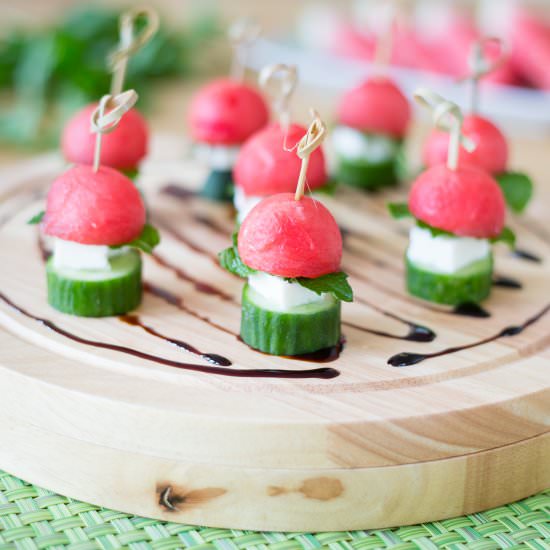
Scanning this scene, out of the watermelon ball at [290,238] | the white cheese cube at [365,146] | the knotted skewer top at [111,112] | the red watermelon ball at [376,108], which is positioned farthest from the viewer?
the white cheese cube at [365,146]

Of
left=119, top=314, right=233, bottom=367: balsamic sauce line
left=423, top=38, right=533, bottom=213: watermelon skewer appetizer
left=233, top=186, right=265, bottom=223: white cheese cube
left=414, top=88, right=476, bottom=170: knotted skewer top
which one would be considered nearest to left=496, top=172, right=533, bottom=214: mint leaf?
left=423, top=38, right=533, bottom=213: watermelon skewer appetizer

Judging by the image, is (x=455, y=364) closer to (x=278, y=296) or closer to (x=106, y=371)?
(x=278, y=296)

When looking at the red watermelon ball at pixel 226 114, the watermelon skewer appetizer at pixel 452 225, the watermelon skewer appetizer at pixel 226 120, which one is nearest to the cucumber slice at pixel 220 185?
the watermelon skewer appetizer at pixel 226 120

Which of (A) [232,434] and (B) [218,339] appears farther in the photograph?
(B) [218,339]

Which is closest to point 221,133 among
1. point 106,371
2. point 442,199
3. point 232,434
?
point 442,199

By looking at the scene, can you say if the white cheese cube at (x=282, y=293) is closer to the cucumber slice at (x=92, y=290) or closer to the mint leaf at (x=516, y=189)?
the cucumber slice at (x=92, y=290)

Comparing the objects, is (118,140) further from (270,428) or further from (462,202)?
(270,428)
